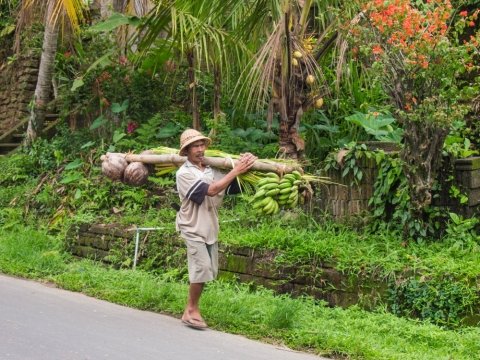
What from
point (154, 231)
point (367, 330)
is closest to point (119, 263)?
point (154, 231)

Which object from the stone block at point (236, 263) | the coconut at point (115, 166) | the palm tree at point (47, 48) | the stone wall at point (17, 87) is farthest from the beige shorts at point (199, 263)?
the stone wall at point (17, 87)

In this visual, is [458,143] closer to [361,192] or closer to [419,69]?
[361,192]

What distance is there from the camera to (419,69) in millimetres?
7691

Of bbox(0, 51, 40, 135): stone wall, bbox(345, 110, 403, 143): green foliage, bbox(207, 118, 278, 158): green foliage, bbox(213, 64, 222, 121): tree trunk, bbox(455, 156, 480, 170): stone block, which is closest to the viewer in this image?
bbox(455, 156, 480, 170): stone block

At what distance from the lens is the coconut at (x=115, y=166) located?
738 cm

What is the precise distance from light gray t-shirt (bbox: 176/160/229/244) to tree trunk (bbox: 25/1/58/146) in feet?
25.4

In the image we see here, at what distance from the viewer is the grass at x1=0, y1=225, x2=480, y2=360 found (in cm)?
620

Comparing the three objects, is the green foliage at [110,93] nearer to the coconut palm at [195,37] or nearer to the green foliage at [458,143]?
the coconut palm at [195,37]

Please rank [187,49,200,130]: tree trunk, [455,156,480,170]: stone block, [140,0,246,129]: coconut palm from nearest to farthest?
[455,156,480,170]: stone block → [140,0,246,129]: coconut palm → [187,49,200,130]: tree trunk

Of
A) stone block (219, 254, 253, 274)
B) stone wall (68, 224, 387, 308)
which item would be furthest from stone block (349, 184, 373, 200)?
stone block (219, 254, 253, 274)

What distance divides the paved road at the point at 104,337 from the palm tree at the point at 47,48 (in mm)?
6089

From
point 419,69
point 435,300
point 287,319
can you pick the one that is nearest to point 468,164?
point 419,69

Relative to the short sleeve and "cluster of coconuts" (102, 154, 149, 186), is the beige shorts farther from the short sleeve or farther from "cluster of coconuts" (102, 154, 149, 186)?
"cluster of coconuts" (102, 154, 149, 186)

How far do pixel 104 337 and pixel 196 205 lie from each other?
4.42ft
